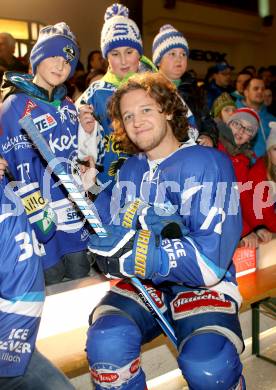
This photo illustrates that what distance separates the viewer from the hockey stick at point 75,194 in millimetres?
1435

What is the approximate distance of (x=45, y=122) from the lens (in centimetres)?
240

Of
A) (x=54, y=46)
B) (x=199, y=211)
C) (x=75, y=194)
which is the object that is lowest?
(x=199, y=211)

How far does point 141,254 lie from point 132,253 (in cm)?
3

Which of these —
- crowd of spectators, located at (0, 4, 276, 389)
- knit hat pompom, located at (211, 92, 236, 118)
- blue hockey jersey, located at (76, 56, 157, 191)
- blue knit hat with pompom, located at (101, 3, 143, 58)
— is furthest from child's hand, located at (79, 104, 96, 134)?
knit hat pompom, located at (211, 92, 236, 118)

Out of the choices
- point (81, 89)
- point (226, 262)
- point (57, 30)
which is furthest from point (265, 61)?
point (226, 262)

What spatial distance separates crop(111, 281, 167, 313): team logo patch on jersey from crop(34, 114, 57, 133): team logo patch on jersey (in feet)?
3.18

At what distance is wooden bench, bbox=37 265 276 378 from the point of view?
1935 mm

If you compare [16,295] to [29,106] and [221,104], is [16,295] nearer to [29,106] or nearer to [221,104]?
[29,106]

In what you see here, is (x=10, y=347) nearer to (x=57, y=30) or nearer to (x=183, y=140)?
(x=183, y=140)

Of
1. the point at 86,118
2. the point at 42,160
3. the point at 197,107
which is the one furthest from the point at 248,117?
the point at 42,160

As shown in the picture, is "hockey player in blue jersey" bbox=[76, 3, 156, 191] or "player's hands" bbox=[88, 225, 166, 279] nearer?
"player's hands" bbox=[88, 225, 166, 279]

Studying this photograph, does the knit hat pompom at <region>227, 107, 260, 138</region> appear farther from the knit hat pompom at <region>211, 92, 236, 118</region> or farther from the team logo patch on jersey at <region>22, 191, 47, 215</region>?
the team logo patch on jersey at <region>22, 191, 47, 215</region>

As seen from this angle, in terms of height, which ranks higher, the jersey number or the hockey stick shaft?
the hockey stick shaft

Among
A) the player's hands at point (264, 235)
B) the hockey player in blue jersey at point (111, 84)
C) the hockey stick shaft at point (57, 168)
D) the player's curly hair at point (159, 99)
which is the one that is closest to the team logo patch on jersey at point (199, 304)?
the hockey stick shaft at point (57, 168)
